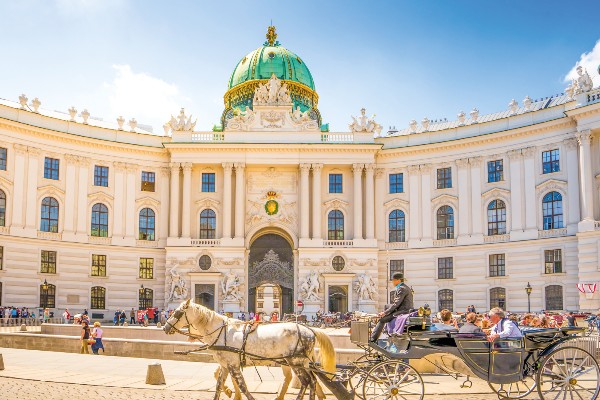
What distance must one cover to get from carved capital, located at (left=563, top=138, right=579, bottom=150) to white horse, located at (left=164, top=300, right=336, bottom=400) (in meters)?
40.6

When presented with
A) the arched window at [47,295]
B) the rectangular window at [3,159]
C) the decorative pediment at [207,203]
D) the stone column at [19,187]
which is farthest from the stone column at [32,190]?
the decorative pediment at [207,203]

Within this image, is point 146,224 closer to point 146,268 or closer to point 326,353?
point 146,268

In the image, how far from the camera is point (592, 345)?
22.1 m

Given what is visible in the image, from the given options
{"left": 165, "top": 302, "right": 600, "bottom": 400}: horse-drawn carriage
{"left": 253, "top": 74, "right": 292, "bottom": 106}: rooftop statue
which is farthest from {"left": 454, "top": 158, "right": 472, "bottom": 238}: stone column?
{"left": 165, "top": 302, "right": 600, "bottom": 400}: horse-drawn carriage

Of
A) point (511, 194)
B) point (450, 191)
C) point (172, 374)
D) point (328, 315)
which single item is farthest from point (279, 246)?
point (172, 374)

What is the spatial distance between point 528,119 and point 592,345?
111 ft

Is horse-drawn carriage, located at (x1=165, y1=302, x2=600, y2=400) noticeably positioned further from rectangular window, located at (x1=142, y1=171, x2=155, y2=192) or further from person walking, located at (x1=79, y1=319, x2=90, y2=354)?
rectangular window, located at (x1=142, y1=171, x2=155, y2=192)

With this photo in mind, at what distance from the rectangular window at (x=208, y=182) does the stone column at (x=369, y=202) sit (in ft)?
43.0

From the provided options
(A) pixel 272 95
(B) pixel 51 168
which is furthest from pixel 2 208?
(A) pixel 272 95

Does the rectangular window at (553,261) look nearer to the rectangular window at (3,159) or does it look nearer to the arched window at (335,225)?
the arched window at (335,225)

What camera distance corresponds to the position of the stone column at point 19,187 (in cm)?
5250

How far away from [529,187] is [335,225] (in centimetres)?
1608

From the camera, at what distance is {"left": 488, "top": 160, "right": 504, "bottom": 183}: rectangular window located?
54562mm

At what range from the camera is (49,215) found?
54.8 meters
